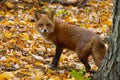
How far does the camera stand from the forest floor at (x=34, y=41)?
5.85m

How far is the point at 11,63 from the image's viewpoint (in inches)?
247

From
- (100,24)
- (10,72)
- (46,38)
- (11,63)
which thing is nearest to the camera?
(10,72)

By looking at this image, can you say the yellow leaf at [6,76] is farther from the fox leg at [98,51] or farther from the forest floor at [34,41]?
the fox leg at [98,51]

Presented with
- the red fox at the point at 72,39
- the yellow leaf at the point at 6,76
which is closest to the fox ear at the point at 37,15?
the red fox at the point at 72,39

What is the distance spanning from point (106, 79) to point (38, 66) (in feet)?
6.19

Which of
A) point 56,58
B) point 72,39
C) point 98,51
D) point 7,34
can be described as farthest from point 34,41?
point 98,51

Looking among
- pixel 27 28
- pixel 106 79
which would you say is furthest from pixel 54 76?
pixel 27 28

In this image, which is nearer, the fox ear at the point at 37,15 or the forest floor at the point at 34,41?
the forest floor at the point at 34,41

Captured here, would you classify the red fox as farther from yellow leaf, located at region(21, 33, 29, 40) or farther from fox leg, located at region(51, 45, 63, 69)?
yellow leaf, located at region(21, 33, 29, 40)

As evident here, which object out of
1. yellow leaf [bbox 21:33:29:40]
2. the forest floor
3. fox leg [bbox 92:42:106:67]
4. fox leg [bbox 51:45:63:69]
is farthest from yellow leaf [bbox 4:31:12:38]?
fox leg [bbox 92:42:106:67]

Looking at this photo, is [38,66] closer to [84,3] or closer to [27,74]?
[27,74]

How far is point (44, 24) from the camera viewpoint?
723 cm

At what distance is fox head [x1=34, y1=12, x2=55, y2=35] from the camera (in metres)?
7.01

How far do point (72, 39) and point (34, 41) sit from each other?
1722mm
